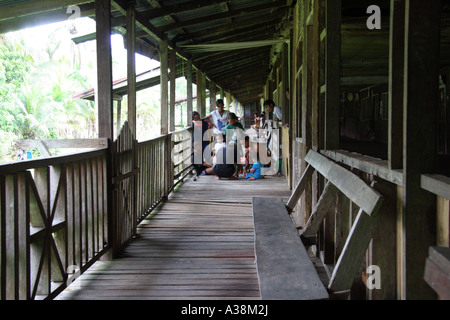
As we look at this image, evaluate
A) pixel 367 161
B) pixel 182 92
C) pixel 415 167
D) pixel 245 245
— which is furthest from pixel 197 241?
pixel 182 92

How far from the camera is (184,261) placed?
4.06 m

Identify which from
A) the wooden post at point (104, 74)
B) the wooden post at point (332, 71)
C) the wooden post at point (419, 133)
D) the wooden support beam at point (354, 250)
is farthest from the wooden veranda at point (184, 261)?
the wooden post at point (419, 133)

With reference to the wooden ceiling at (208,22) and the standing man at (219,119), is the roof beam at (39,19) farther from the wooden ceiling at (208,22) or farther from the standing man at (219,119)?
the standing man at (219,119)

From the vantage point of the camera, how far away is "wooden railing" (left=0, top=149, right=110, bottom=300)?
8.02ft

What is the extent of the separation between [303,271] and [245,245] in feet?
7.09

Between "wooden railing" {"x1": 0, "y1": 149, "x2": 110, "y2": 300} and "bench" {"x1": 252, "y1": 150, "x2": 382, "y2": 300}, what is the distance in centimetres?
142

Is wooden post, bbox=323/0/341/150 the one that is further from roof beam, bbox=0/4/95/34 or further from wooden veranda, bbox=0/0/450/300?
roof beam, bbox=0/4/95/34

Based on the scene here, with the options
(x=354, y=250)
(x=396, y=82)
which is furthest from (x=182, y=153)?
(x=396, y=82)

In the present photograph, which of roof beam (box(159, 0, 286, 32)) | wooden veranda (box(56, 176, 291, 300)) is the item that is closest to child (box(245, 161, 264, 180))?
wooden veranda (box(56, 176, 291, 300))

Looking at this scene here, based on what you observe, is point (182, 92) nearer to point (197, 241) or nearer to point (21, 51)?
point (21, 51)

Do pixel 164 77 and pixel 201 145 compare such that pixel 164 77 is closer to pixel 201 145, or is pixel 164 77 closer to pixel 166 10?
pixel 166 10

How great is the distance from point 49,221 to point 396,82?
235 cm

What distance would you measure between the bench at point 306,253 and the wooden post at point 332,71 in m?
0.52

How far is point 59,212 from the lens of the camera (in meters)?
3.16
